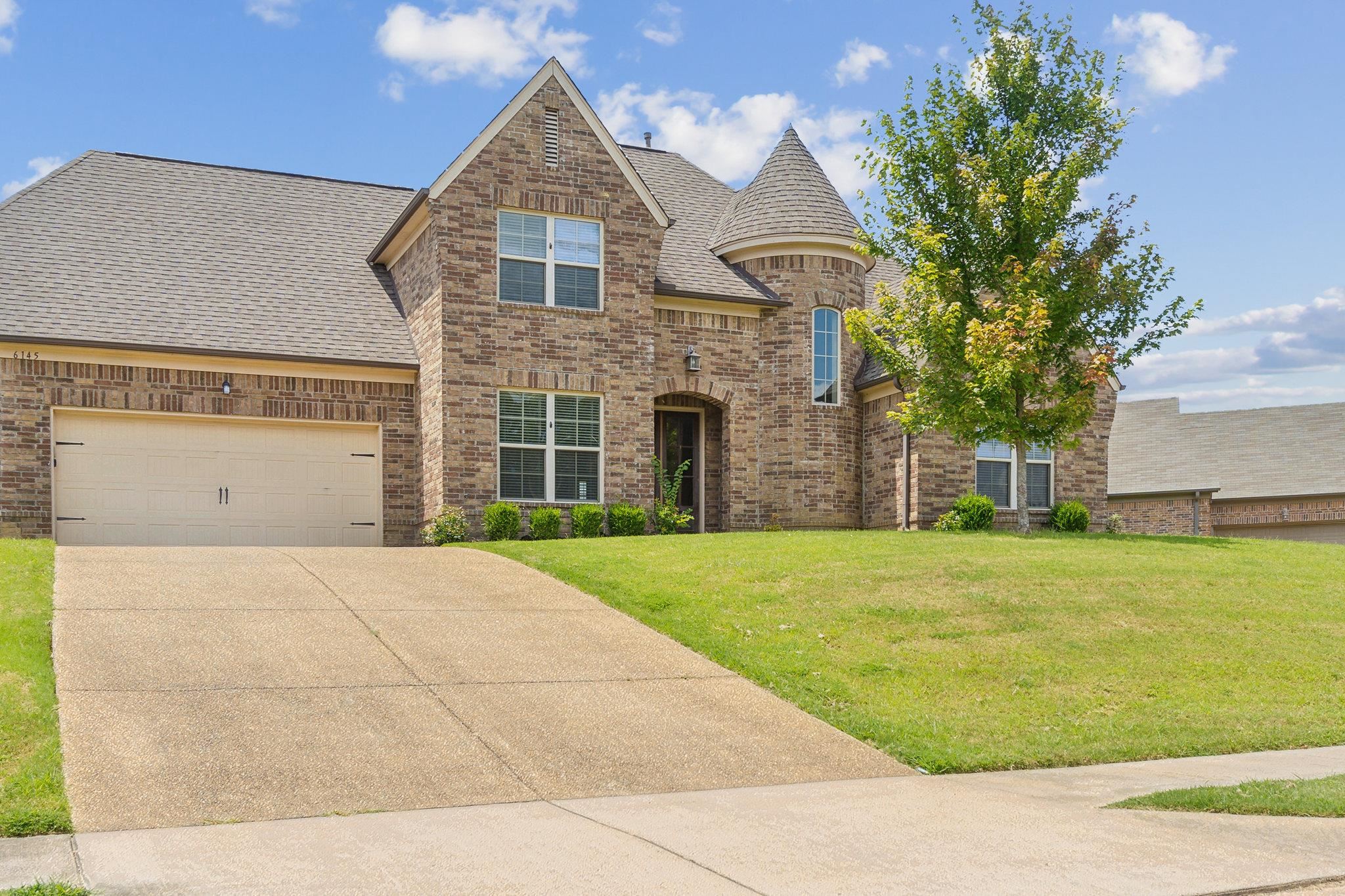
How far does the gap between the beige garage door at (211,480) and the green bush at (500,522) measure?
2.40 meters

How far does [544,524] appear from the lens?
19.3 metres

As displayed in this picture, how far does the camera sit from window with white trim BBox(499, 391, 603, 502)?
19.8 metres

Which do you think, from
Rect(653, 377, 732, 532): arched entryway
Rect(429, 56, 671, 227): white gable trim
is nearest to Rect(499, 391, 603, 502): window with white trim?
Rect(653, 377, 732, 532): arched entryway

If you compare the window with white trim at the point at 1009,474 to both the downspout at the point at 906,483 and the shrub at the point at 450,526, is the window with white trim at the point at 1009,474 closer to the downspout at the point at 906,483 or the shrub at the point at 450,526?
the downspout at the point at 906,483

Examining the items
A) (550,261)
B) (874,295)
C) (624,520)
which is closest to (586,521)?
(624,520)

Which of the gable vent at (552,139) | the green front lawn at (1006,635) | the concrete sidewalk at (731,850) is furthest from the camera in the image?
the gable vent at (552,139)

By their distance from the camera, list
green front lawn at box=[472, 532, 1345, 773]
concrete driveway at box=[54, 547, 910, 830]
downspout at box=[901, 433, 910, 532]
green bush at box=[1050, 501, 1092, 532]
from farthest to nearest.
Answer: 1. green bush at box=[1050, 501, 1092, 532]
2. downspout at box=[901, 433, 910, 532]
3. green front lawn at box=[472, 532, 1345, 773]
4. concrete driveway at box=[54, 547, 910, 830]

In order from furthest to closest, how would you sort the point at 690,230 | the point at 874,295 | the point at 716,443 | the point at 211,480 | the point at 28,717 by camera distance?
the point at 874,295, the point at 690,230, the point at 716,443, the point at 211,480, the point at 28,717

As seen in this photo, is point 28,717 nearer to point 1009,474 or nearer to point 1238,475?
point 1009,474

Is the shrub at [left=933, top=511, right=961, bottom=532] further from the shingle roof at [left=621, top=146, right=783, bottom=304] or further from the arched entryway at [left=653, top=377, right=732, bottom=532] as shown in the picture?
the shingle roof at [left=621, top=146, right=783, bottom=304]

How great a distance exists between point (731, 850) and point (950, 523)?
1557 cm

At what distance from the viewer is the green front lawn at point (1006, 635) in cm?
988

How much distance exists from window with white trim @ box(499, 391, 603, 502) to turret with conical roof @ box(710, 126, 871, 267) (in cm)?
500

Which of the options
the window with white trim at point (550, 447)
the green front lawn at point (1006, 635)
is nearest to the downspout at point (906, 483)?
the green front lawn at point (1006, 635)
